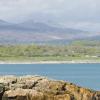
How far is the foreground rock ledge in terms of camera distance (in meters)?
25.2

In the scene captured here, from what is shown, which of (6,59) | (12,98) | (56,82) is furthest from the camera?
(6,59)

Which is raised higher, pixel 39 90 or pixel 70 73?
pixel 39 90

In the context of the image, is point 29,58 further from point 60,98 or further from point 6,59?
point 60,98

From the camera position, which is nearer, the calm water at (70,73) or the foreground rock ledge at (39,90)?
the foreground rock ledge at (39,90)

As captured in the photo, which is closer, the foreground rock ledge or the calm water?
the foreground rock ledge

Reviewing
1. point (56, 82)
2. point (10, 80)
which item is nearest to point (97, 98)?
point (56, 82)

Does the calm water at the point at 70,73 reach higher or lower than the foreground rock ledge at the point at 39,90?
lower

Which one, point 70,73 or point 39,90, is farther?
point 70,73

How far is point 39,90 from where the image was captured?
2600 centimetres

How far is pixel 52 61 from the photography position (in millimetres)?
188625

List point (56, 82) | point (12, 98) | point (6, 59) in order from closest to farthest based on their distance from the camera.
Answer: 1. point (12, 98)
2. point (56, 82)
3. point (6, 59)

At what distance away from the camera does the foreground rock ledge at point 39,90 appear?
25219 millimetres

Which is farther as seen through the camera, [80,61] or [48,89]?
[80,61]

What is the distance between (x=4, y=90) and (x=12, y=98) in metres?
0.81
